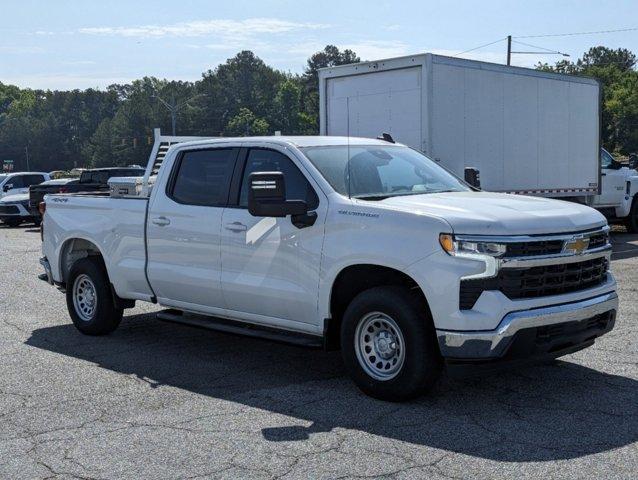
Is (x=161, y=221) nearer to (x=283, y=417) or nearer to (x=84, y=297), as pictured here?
(x=84, y=297)

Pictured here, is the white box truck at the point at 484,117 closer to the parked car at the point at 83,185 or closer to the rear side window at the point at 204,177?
the parked car at the point at 83,185

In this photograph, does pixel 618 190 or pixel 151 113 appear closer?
pixel 618 190

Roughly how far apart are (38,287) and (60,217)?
3.75 meters

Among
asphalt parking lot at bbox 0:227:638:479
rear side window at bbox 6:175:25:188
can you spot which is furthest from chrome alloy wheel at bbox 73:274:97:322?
rear side window at bbox 6:175:25:188

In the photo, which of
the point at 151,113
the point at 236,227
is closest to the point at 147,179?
the point at 236,227

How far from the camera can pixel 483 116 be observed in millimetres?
14938

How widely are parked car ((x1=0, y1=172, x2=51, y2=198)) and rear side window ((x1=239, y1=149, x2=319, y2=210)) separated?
76.3 ft

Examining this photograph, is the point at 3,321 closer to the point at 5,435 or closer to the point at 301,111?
the point at 5,435

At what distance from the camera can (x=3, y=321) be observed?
9.79 metres

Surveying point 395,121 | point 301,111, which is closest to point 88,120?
point 301,111

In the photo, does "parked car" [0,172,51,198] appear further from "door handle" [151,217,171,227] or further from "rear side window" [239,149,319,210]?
"rear side window" [239,149,319,210]

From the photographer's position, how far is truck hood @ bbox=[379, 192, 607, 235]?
5.71 meters

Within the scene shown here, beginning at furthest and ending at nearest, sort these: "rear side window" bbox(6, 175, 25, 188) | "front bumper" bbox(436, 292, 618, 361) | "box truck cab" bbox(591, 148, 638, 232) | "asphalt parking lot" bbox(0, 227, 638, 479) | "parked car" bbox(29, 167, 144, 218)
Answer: "rear side window" bbox(6, 175, 25, 188) < "box truck cab" bbox(591, 148, 638, 232) < "parked car" bbox(29, 167, 144, 218) < "front bumper" bbox(436, 292, 618, 361) < "asphalt parking lot" bbox(0, 227, 638, 479)

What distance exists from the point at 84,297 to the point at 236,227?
265 centimetres
